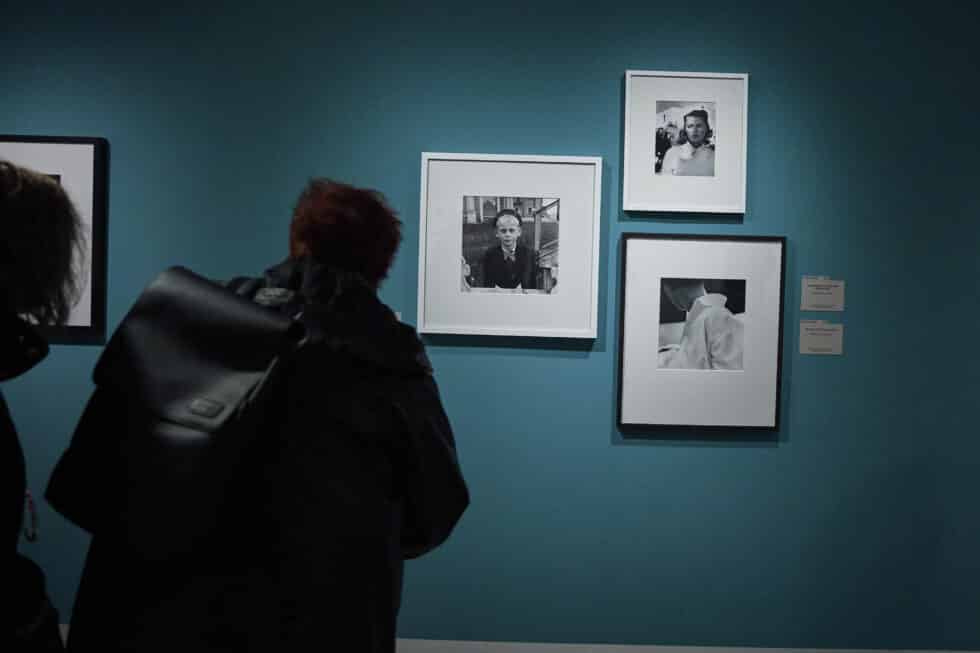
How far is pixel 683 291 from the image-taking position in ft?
7.22

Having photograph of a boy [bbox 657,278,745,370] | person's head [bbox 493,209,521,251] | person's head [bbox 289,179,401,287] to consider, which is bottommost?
photograph of a boy [bbox 657,278,745,370]

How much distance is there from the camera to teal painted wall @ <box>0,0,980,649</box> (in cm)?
222

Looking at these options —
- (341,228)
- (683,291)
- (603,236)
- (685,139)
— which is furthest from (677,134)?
(341,228)

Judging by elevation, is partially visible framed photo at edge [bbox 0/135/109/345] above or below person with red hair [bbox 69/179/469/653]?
above

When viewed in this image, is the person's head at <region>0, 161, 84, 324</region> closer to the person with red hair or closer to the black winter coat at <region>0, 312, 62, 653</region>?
the black winter coat at <region>0, 312, 62, 653</region>

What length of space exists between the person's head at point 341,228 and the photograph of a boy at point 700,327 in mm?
1316

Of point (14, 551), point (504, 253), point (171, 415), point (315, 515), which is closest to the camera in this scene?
point (14, 551)

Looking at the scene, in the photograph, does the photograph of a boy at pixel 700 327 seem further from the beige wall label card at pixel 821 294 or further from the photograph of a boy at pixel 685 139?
the photograph of a boy at pixel 685 139

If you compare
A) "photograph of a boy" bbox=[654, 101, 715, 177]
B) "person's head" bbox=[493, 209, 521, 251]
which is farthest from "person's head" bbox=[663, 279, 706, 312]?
"person's head" bbox=[493, 209, 521, 251]

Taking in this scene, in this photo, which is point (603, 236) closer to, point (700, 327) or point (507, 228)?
point (507, 228)

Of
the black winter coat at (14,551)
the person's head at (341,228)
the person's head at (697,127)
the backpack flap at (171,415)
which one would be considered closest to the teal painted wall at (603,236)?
the person's head at (697,127)

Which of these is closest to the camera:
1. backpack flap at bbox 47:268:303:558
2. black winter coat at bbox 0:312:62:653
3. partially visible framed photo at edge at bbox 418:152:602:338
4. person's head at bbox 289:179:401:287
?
black winter coat at bbox 0:312:62:653

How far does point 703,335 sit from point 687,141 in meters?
0.62

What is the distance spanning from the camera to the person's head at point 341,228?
1.07 meters
